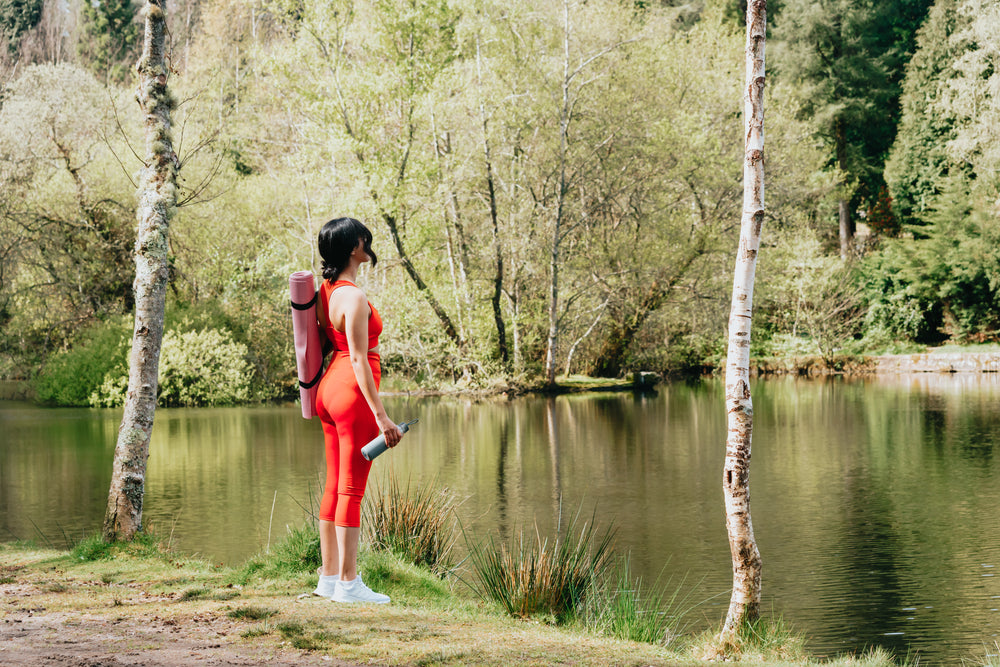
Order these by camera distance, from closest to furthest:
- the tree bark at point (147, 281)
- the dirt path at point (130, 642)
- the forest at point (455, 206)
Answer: the dirt path at point (130, 642)
the tree bark at point (147, 281)
the forest at point (455, 206)

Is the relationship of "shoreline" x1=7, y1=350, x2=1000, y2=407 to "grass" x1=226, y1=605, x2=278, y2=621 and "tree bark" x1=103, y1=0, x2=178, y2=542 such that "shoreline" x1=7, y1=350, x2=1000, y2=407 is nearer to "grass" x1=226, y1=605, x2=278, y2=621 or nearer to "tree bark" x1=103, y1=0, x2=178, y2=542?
"tree bark" x1=103, y1=0, x2=178, y2=542

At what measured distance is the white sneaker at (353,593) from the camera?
5.26 metres

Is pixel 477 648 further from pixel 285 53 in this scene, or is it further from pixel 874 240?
pixel 874 240

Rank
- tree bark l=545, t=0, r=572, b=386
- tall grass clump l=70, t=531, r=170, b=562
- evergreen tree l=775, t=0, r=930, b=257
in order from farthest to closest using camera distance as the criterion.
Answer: evergreen tree l=775, t=0, r=930, b=257 → tree bark l=545, t=0, r=572, b=386 → tall grass clump l=70, t=531, r=170, b=562

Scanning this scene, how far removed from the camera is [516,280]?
93.1 feet

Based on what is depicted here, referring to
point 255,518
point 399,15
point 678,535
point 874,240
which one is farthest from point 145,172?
point 874,240

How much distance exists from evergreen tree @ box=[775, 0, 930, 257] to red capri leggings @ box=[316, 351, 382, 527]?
39.3 m

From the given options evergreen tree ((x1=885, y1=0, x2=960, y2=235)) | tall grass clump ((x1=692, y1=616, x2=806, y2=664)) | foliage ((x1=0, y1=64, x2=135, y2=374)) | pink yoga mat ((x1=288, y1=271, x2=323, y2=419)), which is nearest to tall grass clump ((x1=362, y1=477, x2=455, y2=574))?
tall grass clump ((x1=692, y1=616, x2=806, y2=664))

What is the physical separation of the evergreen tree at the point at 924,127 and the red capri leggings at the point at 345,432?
1467 inches

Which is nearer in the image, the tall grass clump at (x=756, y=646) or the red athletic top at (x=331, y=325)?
the red athletic top at (x=331, y=325)

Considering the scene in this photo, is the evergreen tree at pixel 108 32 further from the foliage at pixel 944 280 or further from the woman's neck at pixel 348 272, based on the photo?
the woman's neck at pixel 348 272

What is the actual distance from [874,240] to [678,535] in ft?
118

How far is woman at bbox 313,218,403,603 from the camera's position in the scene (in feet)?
16.1

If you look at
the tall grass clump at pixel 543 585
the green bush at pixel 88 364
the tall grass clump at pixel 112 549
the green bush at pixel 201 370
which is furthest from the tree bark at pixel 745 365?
the green bush at pixel 88 364
